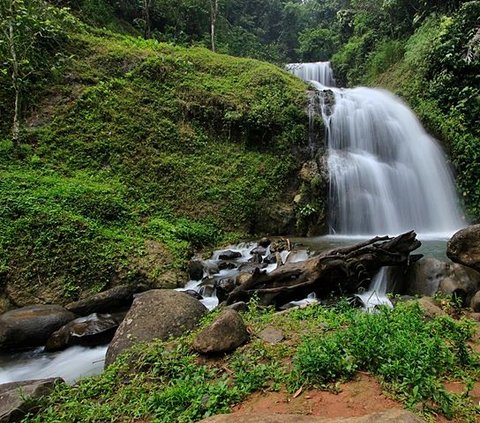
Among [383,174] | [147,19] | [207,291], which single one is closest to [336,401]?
[207,291]

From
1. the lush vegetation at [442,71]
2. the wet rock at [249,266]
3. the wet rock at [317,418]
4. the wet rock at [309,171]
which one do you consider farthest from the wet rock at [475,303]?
the lush vegetation at [442,71]

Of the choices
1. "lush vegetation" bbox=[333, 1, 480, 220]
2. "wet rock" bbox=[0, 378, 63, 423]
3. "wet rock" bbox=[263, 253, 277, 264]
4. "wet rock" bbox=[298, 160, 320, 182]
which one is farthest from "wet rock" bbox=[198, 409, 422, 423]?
"lush vegetation" bbox=[333, 1, 480, 220]

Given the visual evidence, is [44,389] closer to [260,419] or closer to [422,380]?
[260,419]

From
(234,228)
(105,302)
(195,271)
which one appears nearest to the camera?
(105,302)

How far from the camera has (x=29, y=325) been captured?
5.94m

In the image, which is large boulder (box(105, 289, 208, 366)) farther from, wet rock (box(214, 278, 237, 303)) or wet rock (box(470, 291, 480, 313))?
wet rock (box(470, 291, 480, 313))

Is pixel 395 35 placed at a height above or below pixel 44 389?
above

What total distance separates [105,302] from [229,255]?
3.12 m

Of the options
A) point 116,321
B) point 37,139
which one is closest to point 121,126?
point 37,139

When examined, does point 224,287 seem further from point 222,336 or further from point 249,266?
point 222,336

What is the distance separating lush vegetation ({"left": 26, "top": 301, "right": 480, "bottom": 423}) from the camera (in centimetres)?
304

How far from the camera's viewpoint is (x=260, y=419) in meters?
2.63

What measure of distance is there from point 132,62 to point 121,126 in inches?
135

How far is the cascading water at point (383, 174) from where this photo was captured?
37.4 feet
